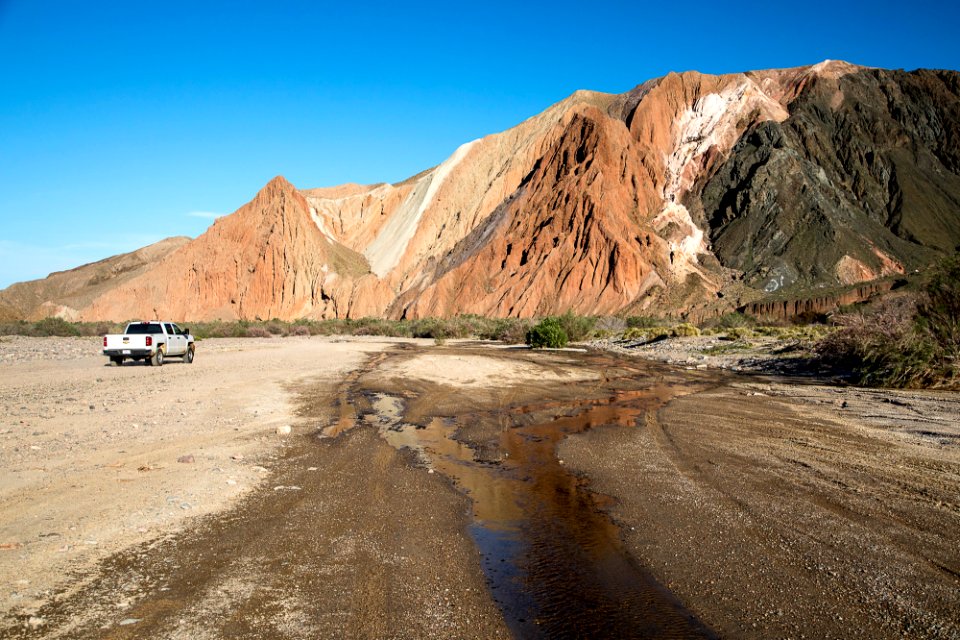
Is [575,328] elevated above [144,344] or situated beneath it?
elevated above

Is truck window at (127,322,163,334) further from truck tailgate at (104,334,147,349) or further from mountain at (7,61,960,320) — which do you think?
mountain at (7,61,960,320)

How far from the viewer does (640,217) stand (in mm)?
74562

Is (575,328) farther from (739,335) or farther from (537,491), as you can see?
(537,491)

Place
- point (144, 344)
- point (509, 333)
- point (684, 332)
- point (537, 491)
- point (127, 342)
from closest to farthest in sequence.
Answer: point (537, 491) → point (127, 342) → point (144, 344) → point (684, 332) → point (509, 333)

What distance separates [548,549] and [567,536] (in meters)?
0.38

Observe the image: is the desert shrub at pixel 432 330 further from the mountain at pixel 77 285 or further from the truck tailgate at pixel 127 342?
the mountain at pixel 77 285

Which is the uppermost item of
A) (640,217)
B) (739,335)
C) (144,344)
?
(640,217)

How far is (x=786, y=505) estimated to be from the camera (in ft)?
20.2

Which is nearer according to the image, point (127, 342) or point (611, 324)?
point (127, 342)

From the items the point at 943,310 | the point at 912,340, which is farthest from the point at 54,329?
the point at 943,310

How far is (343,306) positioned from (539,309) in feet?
87.6

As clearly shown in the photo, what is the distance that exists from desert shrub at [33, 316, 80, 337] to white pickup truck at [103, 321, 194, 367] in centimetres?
3013

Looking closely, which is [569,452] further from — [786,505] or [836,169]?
[836,169]

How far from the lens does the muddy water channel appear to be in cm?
412
